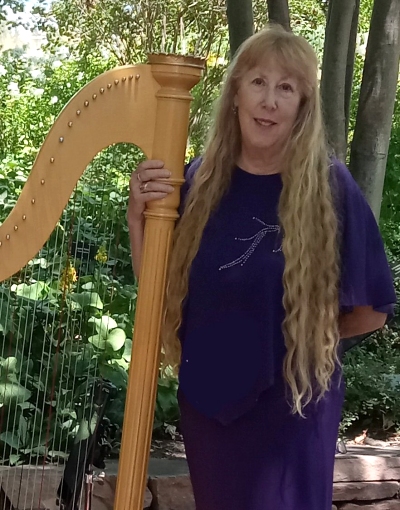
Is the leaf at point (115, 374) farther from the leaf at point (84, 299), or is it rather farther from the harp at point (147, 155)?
the harp at point (147, 155)

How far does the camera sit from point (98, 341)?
265 centimetres

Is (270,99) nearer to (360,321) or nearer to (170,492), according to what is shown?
(360,321)

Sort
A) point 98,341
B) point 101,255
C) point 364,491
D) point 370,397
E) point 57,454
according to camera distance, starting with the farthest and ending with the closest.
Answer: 1. point 370,397
2. point 364,491
3. point 98,341
4. point 57,454
5. point 101,255

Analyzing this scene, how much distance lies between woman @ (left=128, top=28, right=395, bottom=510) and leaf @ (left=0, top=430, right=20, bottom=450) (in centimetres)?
102

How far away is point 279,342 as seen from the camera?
1548mm

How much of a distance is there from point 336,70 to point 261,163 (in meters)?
1.05

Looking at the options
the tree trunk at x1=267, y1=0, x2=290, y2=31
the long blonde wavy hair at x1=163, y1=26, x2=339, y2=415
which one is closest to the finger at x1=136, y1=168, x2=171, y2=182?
the long blonde wavy hair at x1=163, y1=26, x2=339, y2=415

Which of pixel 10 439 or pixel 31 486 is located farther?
pixel 10 439

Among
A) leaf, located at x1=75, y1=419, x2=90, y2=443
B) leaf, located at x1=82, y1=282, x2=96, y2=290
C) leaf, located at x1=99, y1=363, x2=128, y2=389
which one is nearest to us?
leaf, located at x1=75, y1=419, x2=90, y2=443

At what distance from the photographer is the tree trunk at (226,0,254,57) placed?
255 centimetres

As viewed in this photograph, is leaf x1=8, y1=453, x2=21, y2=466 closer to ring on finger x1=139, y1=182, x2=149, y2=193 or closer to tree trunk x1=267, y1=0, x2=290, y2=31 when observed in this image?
ring on finger x1=139, y1=182, x2=149, y2=193

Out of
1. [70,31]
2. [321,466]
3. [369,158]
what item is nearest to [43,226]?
[321,466]

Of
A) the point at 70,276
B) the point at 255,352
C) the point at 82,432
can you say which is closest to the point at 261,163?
the point at 255,352

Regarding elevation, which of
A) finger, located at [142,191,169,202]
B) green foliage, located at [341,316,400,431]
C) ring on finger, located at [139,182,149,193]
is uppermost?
ring on finger, located at [139,182,149,193]
